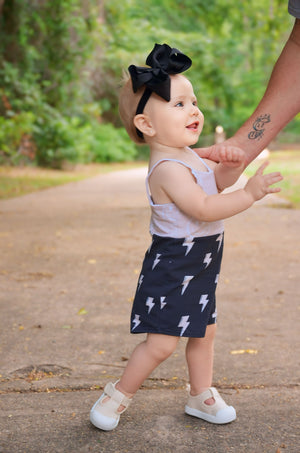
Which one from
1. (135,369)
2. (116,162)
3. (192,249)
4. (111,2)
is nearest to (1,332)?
(135,369)

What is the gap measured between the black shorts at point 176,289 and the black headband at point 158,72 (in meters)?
0.47

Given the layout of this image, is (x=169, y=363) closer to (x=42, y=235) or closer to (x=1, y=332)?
(x=1, y=332)

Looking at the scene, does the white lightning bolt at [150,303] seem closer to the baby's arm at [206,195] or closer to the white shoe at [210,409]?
the baby's arm at [206,195]

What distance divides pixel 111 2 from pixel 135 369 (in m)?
21.1

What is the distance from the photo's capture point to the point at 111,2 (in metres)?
21.5

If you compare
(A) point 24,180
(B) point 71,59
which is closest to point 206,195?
(A) point 24,180

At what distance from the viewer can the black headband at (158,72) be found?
2.13 meters

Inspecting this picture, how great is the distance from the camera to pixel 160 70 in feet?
6.97

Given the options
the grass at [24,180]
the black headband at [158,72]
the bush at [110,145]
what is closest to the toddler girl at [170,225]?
the black headband at [158,72]

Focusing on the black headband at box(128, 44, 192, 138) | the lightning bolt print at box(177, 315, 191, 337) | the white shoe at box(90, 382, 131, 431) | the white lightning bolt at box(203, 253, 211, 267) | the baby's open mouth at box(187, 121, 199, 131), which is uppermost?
the black headband at box(128, 44, 192, 138)

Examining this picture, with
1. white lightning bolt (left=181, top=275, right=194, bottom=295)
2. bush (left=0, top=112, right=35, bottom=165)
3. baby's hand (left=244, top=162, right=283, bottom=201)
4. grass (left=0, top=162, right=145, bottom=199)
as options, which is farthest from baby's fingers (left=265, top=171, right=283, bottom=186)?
bush (left=0, top=112, right=35, bottom=165)

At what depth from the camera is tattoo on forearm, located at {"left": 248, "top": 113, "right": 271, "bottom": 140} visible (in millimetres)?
2719

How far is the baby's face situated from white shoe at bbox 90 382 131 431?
3.14 ft

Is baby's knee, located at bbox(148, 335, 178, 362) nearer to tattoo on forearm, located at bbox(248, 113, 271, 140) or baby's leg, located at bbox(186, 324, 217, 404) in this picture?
baby's leg, located at bbox(186, 324, 217, 404)
